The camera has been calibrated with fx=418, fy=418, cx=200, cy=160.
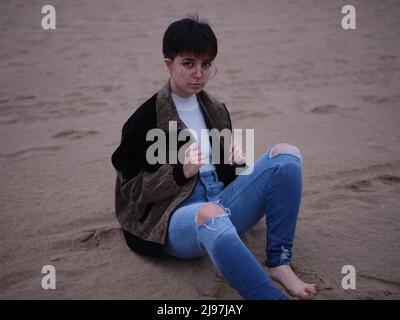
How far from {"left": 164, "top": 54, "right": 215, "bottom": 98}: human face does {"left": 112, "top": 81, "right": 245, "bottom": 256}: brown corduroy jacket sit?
0.35 feet

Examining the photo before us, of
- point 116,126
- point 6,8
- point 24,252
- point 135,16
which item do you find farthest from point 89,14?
point 24,252

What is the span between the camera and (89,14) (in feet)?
27.3

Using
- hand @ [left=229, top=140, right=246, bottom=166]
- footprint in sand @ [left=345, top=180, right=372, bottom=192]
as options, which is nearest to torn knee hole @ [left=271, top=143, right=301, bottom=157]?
hand @ [left=229, top=140, right=246, bottom=166]

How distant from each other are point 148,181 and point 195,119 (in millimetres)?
473

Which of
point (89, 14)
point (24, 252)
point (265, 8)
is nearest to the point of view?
point (24, 252)

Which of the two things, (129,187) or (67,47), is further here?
(67,47)

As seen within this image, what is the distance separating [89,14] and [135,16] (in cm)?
91

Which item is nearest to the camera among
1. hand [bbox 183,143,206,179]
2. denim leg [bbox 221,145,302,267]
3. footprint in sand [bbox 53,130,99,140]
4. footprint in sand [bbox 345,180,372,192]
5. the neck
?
hand [bbox 183,143,206,179]

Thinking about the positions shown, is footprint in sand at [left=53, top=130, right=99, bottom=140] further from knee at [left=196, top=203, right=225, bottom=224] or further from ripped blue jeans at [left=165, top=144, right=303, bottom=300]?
knee at [left=196, top=203, right=225, bottom=224]

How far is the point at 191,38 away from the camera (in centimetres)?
202

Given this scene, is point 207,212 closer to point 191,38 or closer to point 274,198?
point 274,198

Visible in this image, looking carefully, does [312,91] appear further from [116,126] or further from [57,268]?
[57,268]

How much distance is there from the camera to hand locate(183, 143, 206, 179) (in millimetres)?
1952

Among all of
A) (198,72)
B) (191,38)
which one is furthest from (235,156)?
(191,38)
